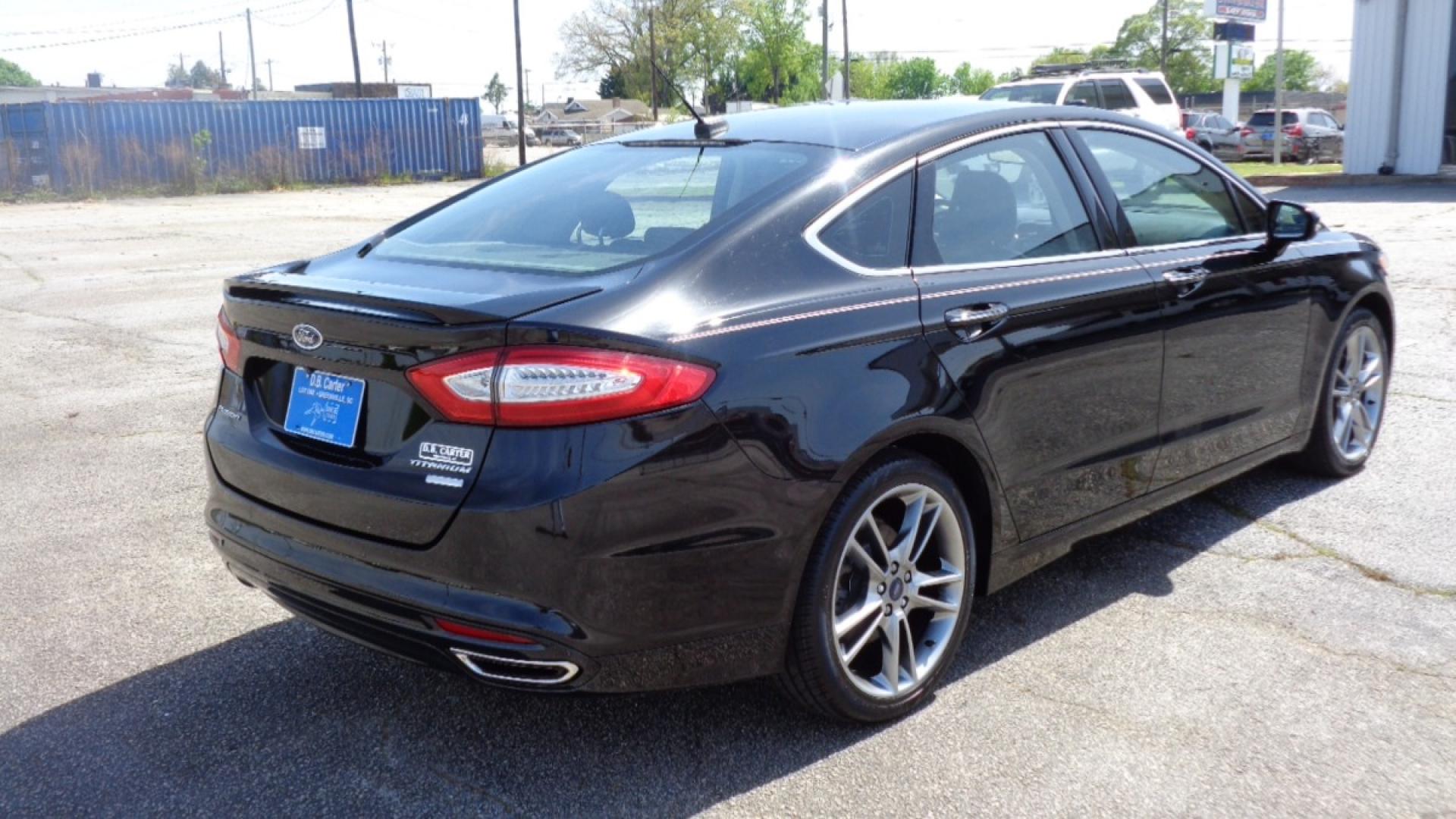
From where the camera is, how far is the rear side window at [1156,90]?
2216cm

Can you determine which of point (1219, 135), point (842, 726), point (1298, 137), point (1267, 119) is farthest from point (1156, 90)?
point (842, 726)

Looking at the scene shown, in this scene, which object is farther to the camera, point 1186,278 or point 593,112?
point 593,112

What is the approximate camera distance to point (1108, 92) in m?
21.2

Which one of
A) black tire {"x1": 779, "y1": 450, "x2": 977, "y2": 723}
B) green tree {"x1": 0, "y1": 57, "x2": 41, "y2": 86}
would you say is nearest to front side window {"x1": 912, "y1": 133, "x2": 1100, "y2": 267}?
black tire {"x1": 779, "y1": 450, "x2": 977, "y2": 723}

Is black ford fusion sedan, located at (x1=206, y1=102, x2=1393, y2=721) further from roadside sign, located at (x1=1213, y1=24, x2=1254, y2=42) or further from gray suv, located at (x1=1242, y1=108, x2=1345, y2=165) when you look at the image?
roadside sign, located at (x1=1213, y1=24, x2=1254, y2=42)

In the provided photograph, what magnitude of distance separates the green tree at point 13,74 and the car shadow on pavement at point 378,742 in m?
170

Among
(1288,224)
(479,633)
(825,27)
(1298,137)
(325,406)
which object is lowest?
(479,633)

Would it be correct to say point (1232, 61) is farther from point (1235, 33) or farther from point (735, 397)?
point (735, 397)

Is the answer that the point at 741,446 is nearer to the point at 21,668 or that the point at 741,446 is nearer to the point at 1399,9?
the point at 21,668

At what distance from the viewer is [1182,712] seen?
3504mm

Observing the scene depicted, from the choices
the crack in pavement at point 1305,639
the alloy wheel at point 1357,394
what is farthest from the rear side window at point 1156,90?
the crack in pavement at point 1305,639

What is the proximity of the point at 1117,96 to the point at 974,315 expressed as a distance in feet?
63.0

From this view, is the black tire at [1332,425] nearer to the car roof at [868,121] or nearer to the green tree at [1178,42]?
the car roof at [868,121]

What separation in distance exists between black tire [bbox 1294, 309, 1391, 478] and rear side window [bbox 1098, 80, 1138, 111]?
1643cm
